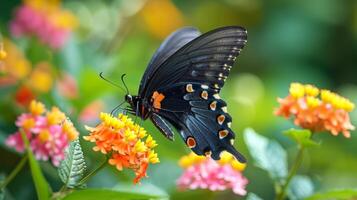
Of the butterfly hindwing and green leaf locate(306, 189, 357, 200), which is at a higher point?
the butterfly hindwing

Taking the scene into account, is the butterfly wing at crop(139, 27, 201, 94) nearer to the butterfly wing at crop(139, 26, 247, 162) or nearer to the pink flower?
the butterfly wing at crop(139, 26, 247, 162)

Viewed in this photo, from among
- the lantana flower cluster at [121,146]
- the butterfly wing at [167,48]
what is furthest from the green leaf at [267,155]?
the lantana flower cluster at [121,146]

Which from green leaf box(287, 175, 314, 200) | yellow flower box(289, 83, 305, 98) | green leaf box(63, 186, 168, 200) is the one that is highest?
yellow flower box(289, 83, 305, 98)

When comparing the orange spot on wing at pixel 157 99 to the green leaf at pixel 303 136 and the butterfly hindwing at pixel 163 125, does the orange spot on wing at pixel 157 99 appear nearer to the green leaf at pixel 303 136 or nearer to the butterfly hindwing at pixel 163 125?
the butterfly hindwing at pixel 163 125

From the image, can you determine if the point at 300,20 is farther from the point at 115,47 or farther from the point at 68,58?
the point at 68,58

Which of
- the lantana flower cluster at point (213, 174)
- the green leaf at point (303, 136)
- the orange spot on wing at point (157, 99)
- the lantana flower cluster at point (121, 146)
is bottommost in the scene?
the lantana flower cluster at point (121, 146)

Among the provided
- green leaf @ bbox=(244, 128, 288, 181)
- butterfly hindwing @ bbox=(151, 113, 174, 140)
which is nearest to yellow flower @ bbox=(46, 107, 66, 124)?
butterfly hindwing @ bbox=(151, 113, 174, 140)
